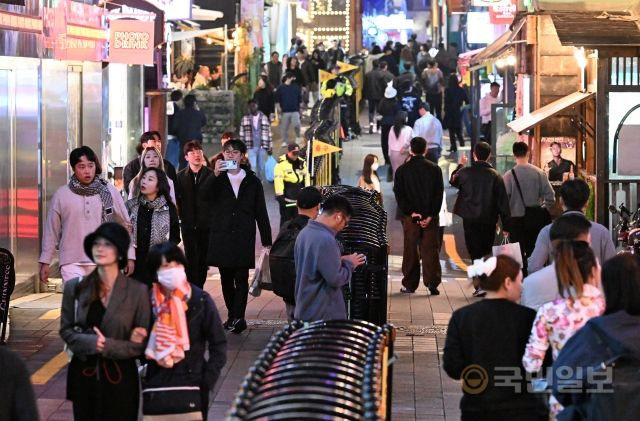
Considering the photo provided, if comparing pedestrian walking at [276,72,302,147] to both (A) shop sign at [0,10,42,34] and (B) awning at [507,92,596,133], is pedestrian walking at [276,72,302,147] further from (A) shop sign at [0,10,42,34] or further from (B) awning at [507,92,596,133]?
(A) shop sign at [0,10,42,34]

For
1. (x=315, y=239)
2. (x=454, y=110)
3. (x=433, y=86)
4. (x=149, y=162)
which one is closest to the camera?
(x=315, y=239)

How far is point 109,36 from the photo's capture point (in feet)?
62.3

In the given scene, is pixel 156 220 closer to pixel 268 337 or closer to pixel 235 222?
pixel 235 222

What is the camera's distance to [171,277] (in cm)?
681

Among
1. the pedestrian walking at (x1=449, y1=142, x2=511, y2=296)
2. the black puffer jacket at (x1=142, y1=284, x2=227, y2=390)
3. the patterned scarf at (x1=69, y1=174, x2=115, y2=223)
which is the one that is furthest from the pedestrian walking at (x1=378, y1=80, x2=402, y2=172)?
the black puffer jacket at (x1=142, y1=284, x2=227, y2=390)

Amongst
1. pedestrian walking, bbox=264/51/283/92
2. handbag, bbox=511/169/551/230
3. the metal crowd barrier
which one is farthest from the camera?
pedestrian walking, bbox=264/51/283/92

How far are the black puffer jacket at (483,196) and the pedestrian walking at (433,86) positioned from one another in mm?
19629

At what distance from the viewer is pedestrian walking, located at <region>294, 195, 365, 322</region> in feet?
29.0

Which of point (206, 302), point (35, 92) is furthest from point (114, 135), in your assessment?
point (206, 302)

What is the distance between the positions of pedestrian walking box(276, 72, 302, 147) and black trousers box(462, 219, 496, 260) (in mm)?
16099

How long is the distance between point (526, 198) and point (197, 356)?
890 centimetres

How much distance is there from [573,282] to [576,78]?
13821 mm

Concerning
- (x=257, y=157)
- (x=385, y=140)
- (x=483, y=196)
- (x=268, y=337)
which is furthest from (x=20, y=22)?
(x=385, y=140)

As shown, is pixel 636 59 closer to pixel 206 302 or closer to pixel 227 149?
pixel 227 149
